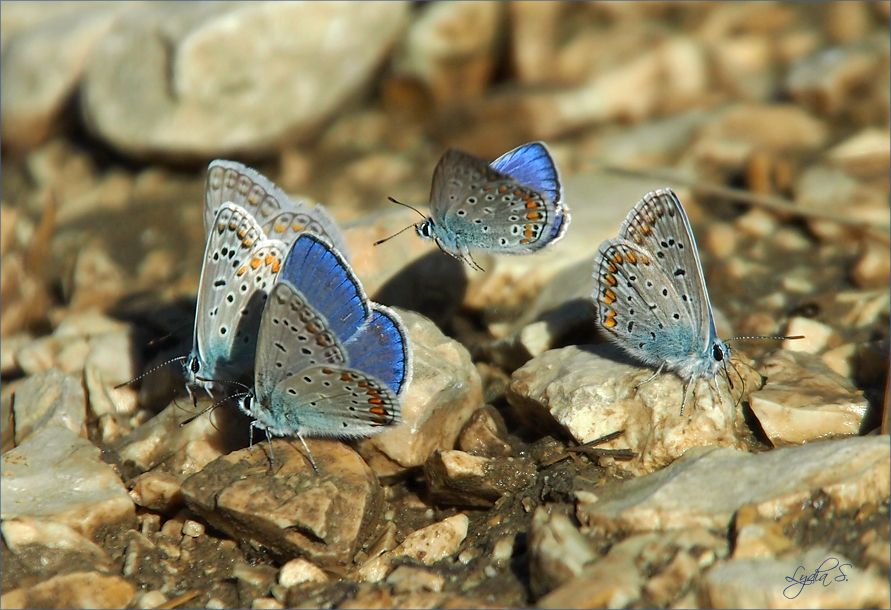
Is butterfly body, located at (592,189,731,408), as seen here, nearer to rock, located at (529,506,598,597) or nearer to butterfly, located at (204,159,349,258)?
rock, located at (529,506,598,597)


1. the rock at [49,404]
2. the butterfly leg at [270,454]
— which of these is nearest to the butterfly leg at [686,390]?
the butterfly leg at [270,454]

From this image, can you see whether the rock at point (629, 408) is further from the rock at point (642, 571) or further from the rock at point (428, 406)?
the rock at point (642, 571)

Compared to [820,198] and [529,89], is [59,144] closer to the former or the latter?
[529,89]

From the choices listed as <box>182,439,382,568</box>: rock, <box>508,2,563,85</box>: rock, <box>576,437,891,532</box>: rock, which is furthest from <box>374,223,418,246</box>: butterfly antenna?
<box>508,2,563,85</box>: rock

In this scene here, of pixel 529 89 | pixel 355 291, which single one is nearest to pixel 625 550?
pixel 355 291

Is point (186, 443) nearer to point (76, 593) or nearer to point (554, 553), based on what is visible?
point (76, 593)

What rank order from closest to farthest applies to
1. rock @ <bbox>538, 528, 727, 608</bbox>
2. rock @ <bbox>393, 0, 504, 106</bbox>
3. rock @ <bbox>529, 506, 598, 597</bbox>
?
rock @ <bbox>538, 528, 727, 608</bbox> → rock @ <bbox>529, 506, 598, 597</bbox> → rock @ <bbox>393, 0, 504, 106</bbox>
